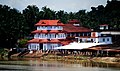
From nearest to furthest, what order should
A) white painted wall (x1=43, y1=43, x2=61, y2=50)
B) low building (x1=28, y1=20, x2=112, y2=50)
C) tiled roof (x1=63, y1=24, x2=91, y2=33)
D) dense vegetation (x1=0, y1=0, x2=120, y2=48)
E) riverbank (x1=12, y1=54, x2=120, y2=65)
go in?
riverbank (x1=12, y1=54, x2=120, y2=65) → low building (x1=28, y1=20, x2=112, y2=50) → white painted wall (x1=43, y1=43, x2=61, y2=50) → dense vegetation (x1=0, y1=0, x2=120, y2=48) → tiled roof (x1=63, y1=24, x2=91, y2=33)

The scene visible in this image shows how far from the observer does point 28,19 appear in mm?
144625

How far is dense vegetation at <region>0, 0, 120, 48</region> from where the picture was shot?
128 m

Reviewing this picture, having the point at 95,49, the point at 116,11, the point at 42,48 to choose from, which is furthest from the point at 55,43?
the point at 116,11

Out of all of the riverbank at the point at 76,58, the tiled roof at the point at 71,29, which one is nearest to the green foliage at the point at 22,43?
the riverbank at the point at 76,58

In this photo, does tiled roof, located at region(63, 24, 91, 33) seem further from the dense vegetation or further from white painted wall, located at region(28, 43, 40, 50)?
white painted wall, located at region(28, 43, 40, 50)

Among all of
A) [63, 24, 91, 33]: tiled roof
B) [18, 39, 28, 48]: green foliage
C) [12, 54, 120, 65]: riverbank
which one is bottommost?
[12, 54, 120, 65]: riverbank

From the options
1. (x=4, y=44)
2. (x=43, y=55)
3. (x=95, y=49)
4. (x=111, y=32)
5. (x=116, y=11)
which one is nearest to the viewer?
(x=95, y=49)

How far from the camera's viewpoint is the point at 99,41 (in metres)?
118

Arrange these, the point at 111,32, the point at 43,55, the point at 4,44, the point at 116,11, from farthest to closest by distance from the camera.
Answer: the point at 116,11
the point at 4,44
the point at 111,32
the point at 43,55

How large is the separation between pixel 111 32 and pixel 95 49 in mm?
17788

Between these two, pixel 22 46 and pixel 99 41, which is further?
pixel 22 46

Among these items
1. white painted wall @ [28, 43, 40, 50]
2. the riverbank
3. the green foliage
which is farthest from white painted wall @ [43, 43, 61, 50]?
the green foliage

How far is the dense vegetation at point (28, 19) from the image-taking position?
128000mm

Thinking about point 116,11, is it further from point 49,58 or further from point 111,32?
point 49,58
